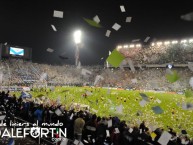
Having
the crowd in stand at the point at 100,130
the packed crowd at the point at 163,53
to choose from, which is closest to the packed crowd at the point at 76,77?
the packed crowd at the point at 163,53

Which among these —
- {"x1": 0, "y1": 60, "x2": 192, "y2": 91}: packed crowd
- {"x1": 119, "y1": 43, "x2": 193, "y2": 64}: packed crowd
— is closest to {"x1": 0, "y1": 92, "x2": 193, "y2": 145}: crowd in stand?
{"x1": 0, "y1": 60, "x2": 192, "y2": 91}: packed crowd

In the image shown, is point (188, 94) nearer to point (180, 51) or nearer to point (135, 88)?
point (135, 88)

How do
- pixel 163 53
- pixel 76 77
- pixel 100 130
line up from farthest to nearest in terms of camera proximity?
pixel 76 77 < pixel 163 53 < pixel 100 130

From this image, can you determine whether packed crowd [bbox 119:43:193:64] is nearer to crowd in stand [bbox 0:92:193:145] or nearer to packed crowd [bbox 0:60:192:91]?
packed crowd [bbox 0:60:192:91]

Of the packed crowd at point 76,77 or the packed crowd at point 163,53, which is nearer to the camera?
the packed crowd at point 76,77

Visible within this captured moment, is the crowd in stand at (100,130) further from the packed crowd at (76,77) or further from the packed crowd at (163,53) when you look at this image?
the packed crowd at (163,53)

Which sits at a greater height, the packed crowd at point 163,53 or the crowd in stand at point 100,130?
the packed crowd at point 163,53

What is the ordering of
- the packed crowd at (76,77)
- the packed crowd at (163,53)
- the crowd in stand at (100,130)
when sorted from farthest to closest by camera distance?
the packed crowd at (163,53) < the packed crowd at (76,77) < the crowd in stand at (100,130)

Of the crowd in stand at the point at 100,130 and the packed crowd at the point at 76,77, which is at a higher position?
the packed crowd at the point at 76,77

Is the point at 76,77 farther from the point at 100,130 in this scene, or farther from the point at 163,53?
the point at 100,130

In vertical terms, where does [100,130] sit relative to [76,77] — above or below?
below

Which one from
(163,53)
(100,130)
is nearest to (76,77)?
(163,53)

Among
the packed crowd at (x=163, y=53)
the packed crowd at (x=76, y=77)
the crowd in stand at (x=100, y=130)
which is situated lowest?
the crowd in stand at (x=100, y=130)

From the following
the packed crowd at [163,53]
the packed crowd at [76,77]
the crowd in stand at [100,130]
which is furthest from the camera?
the packed crowd at [163,53]
